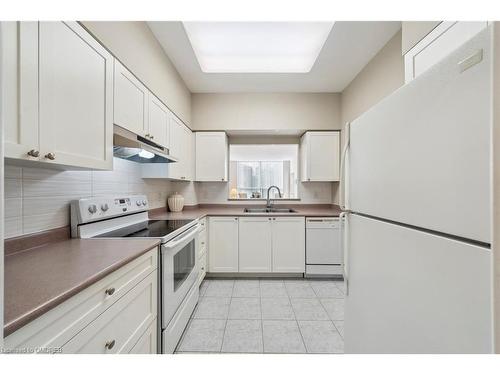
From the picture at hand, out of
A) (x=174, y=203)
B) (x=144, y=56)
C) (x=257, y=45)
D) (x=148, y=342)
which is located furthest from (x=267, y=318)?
(x=257, y=45)

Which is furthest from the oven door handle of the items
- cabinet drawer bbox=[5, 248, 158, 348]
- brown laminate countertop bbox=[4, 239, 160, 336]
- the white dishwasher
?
the white dishwasher

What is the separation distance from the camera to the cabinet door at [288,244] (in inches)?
108

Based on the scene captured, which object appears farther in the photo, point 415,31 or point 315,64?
point 315,64

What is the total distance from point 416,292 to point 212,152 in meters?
2.82

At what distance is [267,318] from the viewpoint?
190cm

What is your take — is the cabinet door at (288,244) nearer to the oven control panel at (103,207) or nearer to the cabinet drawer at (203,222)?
the cabinet drawer at (203,222)

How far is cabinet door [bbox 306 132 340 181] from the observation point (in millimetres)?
3115

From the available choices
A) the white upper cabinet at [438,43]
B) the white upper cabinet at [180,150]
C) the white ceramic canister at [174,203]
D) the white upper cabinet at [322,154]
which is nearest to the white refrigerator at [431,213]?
the white upper cabinet at [438,43]

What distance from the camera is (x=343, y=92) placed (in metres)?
3.05

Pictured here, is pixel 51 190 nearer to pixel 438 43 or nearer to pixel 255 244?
pixel 255 244

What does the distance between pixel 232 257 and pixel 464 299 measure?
242cm

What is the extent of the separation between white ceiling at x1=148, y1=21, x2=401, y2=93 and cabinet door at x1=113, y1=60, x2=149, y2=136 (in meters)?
0.67

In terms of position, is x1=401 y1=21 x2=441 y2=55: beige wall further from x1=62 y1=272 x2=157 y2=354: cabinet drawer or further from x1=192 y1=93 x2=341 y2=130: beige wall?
x1=62 y1=272 x2=157 y2=354: cabinet drawer

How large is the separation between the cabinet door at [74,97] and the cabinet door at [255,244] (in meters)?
1.82
